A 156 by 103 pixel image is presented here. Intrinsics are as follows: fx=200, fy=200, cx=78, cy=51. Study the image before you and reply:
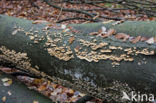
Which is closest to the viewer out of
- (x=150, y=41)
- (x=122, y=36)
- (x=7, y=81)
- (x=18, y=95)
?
(x=150, y=41)

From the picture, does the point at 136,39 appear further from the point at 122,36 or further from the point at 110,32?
the point at 110,32


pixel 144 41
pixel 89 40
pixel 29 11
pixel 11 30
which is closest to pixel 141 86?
pixel 144 41

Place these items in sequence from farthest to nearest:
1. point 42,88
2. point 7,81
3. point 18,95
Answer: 1. point 42,88
2. point 7,81
3. point 18,95

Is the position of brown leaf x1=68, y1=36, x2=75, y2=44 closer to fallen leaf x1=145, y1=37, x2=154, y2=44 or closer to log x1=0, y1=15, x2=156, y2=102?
log x1=0, y1=15, x2=156, y2=102

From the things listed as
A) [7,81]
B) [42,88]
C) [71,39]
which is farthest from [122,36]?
[42,88]

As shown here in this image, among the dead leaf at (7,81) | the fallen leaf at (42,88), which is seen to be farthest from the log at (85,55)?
the fallen leaf at (42,88)

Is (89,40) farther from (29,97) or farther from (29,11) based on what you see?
(29,11)

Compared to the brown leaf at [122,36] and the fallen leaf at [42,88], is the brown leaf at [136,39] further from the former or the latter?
the fallen leaf at [42,88]
